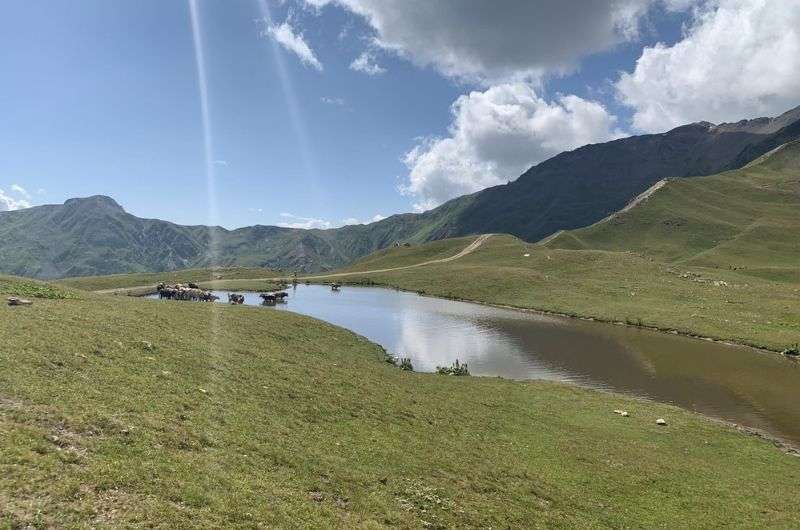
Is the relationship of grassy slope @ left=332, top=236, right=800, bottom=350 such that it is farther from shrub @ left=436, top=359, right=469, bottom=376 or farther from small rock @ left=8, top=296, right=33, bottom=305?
small rock @ left=8, top=296, right=33, bottom=305

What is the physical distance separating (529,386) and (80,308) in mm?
39412

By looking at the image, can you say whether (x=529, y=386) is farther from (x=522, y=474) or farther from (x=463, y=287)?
(x=463, y=287)

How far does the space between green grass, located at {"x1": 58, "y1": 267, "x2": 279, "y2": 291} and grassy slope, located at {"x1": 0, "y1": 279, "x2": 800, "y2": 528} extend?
94076mm

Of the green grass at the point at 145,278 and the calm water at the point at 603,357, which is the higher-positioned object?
the green grass at the point at 145,278

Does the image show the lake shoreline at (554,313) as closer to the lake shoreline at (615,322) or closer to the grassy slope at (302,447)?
the lake shoreline at (615,322)

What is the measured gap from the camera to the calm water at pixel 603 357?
1710 inches

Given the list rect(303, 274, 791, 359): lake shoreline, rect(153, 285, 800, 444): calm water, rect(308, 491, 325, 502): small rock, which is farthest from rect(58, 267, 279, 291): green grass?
rect(308, 491, 325, 502): small rock

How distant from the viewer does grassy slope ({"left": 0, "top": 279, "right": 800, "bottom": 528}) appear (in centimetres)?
1474

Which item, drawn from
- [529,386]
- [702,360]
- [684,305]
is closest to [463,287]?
[684,305]

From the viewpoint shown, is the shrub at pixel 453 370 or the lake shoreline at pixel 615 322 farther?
the lake shoreline at pixel 615 322

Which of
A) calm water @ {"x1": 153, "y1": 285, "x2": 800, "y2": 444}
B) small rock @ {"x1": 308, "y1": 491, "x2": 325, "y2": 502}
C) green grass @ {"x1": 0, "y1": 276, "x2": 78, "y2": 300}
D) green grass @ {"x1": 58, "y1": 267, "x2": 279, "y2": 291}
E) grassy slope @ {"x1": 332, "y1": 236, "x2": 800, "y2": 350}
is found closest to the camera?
small rock @ {"x1": 308, "y1": 491, "x2": 325, "y2": 502}

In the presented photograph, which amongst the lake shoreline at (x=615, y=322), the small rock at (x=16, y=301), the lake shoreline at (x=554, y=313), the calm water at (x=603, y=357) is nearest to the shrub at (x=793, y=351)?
the lake shoreline at (x=554, y=313)

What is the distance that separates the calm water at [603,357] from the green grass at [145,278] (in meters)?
62.1

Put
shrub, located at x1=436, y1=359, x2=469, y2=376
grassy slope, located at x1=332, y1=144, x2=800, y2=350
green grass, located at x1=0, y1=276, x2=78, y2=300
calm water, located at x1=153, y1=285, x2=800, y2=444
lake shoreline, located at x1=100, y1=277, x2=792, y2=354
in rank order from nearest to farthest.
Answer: green grass, located at x1=0, y1=276, x2=78, y2=300
calm water, located at x1=153, y1=285, x2=800, y2=444
shrub, located at x1=436, y1=359, x2=469, y2=376
lake shoreline, located at x1=100, y1=277, x2=792, y2=354
grassy slope, located at x1=332, y1=144, x2=800, y2=350
